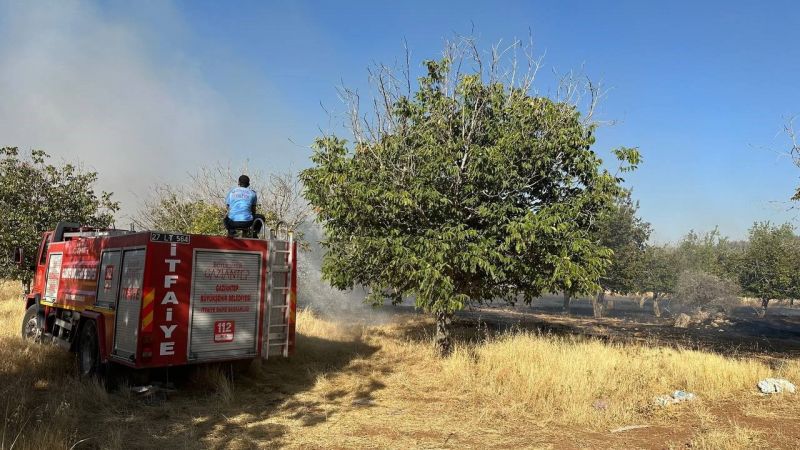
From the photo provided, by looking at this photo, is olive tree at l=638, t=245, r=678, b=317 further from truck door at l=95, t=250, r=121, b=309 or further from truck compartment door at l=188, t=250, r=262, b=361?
truck door at l=95, t=250, r=121, b=309

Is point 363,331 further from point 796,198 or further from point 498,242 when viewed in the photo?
point 796,198

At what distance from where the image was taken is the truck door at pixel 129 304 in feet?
25.7

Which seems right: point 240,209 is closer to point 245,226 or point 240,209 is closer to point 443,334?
point 245,226

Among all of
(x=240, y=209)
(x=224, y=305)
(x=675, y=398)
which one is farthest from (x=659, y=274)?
(x=224, y=305)

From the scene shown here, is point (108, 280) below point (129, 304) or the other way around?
the other way around

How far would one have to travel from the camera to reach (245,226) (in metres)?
9.79

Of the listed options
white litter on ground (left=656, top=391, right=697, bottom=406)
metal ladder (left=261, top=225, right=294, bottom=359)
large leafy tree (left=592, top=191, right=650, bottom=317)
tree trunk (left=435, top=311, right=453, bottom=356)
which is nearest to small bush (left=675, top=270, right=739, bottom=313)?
large leafy tree (left=592, top=191, right=650, bottom=317)

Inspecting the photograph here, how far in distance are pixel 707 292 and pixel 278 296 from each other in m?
45.0

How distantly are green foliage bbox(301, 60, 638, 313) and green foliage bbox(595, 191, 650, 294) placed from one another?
25.4 metres

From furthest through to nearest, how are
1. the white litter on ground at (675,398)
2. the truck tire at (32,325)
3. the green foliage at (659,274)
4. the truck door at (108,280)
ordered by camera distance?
the green foliage at (659,274) → the truck tire at (32,325) → the truck door at (108,280) → the white litter on ground at (675,398)

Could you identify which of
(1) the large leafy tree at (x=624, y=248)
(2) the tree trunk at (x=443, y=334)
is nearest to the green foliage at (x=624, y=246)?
(1) the large leafy tree at (x=624, y=248)

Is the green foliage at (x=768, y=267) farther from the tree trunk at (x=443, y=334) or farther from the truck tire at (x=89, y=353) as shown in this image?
the truck tire at (x=89, y=353)

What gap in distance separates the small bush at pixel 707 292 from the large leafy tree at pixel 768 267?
3.41 metres

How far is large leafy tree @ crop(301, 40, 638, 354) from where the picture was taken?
33.5 feet
